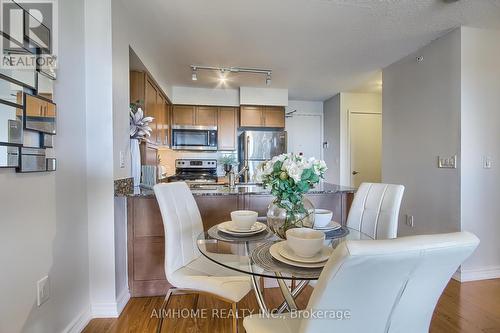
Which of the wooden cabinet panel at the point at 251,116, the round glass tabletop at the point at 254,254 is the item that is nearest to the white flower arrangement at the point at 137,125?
the round glass tabletop at the point at 254,254

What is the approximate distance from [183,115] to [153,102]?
116 centimetres

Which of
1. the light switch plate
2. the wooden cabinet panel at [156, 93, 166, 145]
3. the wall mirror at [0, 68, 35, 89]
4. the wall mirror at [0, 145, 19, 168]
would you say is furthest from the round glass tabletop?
the wooden cabinet panel at [156, 93, 166, 145]

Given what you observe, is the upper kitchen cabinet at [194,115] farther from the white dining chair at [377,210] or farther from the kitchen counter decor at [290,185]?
the kitchen counter decor at [290,185]

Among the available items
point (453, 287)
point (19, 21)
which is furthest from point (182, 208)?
point (453, 287)

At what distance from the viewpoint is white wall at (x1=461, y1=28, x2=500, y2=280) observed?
2314mm

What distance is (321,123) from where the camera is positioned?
Result: 517 cm

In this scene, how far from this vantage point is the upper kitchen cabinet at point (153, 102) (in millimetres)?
2678

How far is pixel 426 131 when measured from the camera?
8.82ft

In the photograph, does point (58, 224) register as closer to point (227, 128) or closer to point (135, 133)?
point (135, 133)

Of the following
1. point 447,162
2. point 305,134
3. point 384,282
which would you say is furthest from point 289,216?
point 305,134

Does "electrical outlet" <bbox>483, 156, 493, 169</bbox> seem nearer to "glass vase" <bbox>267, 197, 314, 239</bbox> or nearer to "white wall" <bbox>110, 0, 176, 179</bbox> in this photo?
"glass vase" <bbox>267, 197, 314, 239</bbox>

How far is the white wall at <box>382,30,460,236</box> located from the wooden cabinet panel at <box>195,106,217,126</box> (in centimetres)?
264

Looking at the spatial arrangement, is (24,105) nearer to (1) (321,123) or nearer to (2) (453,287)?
(2) (453,287)

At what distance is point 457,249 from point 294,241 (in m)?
0.50
